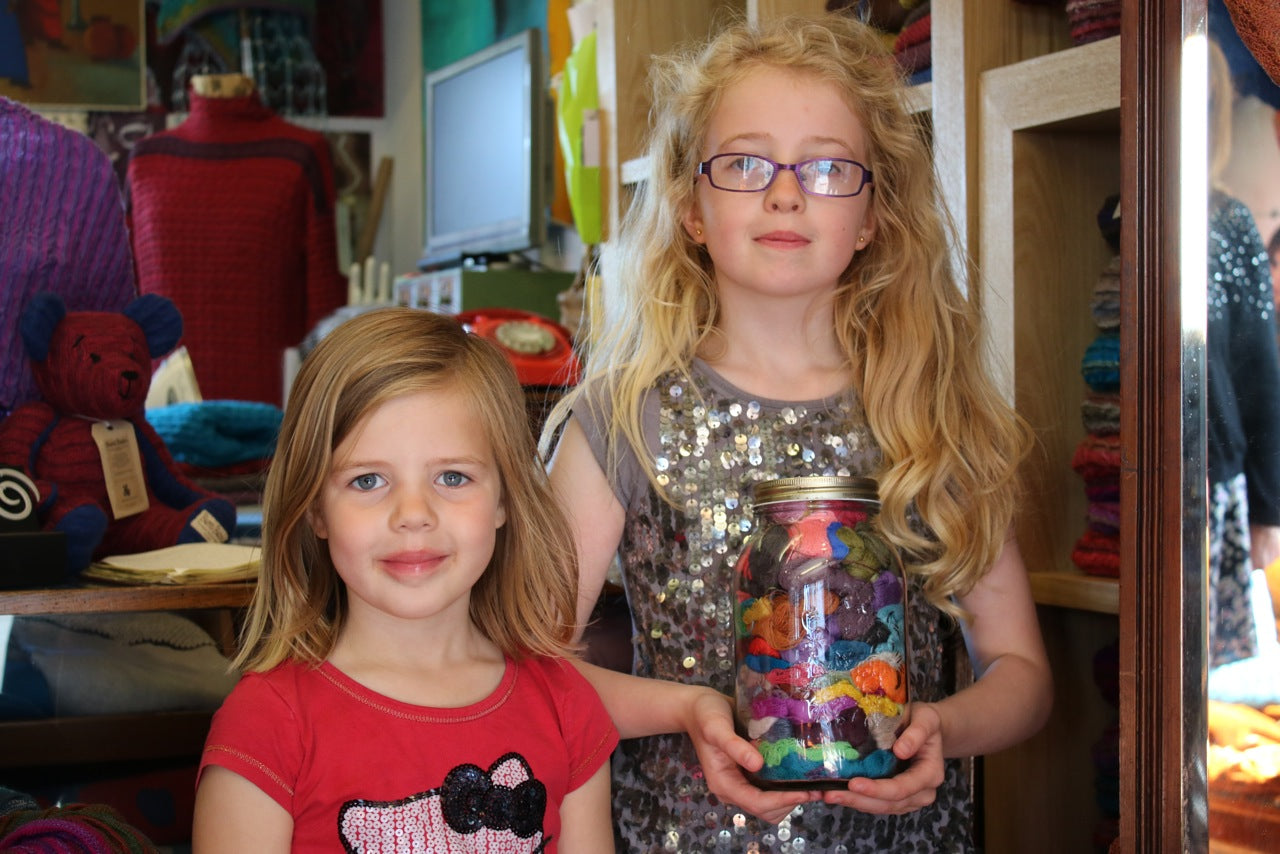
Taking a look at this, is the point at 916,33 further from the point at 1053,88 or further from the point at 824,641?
the point at 824,641

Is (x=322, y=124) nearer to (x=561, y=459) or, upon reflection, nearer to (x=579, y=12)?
(x=579, y=12)

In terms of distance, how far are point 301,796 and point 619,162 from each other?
1.40m

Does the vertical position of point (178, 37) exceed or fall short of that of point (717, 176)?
it exceeds it

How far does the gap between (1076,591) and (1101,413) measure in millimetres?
201

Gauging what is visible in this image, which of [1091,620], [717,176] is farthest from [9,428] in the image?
[1091,620]

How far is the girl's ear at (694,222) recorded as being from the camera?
141 centimetres

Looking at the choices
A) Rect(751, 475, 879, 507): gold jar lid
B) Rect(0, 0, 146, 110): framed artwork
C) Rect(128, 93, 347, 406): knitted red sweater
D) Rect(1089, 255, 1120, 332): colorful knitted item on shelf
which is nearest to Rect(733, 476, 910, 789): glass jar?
Rect(751, 475, 879, 507): gold jar lid

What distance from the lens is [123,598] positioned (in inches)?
51.0

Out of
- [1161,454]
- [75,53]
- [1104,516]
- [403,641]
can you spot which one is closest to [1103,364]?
[1104,516]

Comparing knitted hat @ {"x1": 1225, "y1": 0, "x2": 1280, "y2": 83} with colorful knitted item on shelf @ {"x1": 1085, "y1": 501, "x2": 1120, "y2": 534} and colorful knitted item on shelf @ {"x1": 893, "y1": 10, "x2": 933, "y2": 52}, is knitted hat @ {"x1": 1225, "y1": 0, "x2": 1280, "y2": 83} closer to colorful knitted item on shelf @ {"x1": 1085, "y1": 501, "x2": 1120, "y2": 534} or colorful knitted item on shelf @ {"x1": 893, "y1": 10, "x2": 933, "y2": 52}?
colorful knitted item on shelf @ {"x1": 1085, "y1": 501, "x2": 1120, "y2": 534}

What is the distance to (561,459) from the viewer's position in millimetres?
1387

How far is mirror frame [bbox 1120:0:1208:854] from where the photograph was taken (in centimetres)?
91

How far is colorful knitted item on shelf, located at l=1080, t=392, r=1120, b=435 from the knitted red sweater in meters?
2.99

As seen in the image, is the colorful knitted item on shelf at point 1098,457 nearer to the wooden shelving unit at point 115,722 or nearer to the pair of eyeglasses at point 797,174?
the pair of eyeglasses at point 797,174
